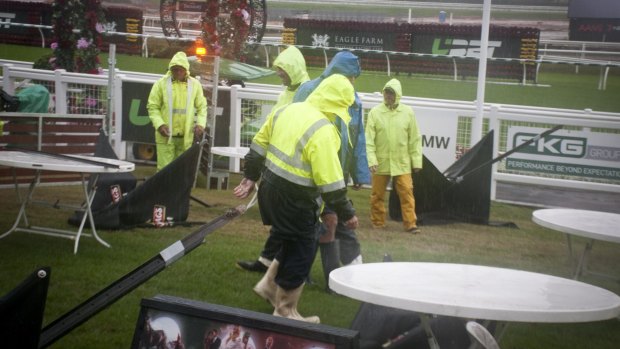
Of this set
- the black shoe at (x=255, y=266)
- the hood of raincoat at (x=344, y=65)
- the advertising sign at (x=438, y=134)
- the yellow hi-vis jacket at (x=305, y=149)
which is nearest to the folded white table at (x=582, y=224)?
the yellow hi-vis jacket at (x=305, y=149)

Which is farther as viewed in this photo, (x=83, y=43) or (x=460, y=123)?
(x=83, y=43)

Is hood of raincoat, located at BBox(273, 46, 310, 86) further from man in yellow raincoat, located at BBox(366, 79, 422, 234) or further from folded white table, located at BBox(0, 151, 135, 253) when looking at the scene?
man in yellow raincoat, located at BBox(366, 79, 422, 234)

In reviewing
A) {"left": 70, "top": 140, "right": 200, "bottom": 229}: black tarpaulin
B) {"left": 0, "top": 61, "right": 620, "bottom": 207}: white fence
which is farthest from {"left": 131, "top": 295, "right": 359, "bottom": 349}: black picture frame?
{"left": 0, "top": 61, "right": 620, "bottom": 207}: white fence

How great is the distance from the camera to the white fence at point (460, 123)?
9984mm

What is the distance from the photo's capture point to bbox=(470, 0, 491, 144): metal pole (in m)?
9.02

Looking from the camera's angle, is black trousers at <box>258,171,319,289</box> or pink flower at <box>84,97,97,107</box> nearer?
black trousers at <box>258,171,319,289</box>

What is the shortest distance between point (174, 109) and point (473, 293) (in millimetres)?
5525

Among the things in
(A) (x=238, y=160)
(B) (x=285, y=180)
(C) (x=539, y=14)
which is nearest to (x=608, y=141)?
(C) (x=539, y=14)

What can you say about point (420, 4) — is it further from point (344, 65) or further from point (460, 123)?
point (344, 65)

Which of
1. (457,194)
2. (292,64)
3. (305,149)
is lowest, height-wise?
(457,194)

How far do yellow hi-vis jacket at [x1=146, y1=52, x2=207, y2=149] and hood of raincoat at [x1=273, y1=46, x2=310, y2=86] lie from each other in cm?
178

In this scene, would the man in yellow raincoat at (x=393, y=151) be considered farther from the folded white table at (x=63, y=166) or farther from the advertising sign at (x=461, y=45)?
the advertising sign at (x=461, y=45)

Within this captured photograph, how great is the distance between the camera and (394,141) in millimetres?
8602

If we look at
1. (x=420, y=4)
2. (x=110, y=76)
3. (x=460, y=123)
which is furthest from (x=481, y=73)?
(x=110, y=76)
